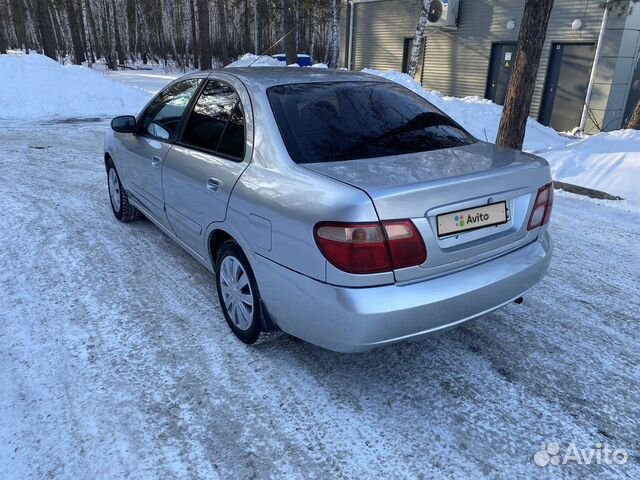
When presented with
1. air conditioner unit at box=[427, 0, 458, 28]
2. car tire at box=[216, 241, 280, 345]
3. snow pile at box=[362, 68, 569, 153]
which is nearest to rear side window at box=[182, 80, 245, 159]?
car tire at box=[216, 241, 280, 345]

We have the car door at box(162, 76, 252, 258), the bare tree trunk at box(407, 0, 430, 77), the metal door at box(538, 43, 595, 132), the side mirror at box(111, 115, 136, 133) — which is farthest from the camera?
the bare tree trunk at box(407, 0, 430, 77)

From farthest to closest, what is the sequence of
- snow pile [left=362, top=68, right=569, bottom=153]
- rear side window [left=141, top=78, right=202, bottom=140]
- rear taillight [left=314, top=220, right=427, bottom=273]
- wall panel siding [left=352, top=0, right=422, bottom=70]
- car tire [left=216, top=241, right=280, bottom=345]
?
1. wall panel siding [left=352, top=0, right=422, bottom=70]
2. snow pile [left=362, top=68, right=569, bottom=153]
3. rear side window [left=141, top=78, right=202, bottom=140]
4. car tire [left=216, top=241, right=280, bottom=345]
5. rear taillight [left=314, top=220, right=427, bottom=273]

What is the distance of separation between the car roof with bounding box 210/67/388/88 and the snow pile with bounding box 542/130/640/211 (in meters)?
4.45

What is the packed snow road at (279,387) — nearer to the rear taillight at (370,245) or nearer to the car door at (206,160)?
the car door at (206,160)

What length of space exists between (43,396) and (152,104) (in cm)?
272

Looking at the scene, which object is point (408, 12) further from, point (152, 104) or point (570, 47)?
point (152, 104)

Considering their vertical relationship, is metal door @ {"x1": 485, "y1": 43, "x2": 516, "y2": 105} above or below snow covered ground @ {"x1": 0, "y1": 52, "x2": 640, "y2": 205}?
above

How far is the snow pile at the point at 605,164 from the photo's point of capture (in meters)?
6.42

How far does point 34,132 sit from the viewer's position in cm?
1026

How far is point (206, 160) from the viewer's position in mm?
3197

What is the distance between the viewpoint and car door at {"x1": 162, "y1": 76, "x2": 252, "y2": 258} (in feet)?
9.72

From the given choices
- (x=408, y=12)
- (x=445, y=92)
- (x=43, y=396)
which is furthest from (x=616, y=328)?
(x=408, y=12)

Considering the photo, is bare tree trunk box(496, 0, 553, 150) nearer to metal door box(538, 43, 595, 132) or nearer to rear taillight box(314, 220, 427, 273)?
rear taillight box(314, 220, 427, 273)

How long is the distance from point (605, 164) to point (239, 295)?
20.6ft
